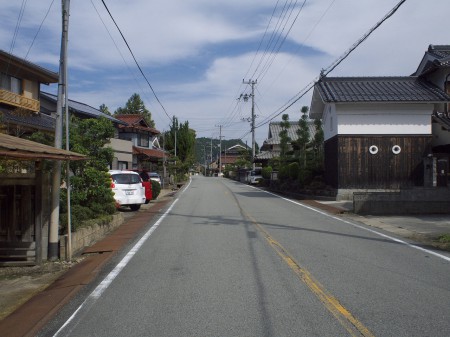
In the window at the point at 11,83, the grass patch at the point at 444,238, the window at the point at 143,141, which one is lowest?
the grass patch at the point at 444,238

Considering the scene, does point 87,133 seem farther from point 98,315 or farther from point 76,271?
point 98,315

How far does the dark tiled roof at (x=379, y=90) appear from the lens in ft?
79.9

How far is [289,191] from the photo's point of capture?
3150cm

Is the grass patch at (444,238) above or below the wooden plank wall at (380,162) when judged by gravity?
below

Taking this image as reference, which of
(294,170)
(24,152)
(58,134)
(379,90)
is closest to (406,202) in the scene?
(379,90)

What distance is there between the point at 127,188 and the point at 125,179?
1.28 feet

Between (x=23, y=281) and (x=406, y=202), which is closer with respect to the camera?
(x=23, y=281)

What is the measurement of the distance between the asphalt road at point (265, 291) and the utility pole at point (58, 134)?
1.34 meters

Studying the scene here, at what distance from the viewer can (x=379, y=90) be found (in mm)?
25781

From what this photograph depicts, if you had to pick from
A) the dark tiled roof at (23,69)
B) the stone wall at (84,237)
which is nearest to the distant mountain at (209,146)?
the dark tiled roof at (23,69)

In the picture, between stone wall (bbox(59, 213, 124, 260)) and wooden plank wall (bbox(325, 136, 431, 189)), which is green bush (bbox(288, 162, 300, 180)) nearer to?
wooden plank wall (bbox(325, 136, 431, 189))

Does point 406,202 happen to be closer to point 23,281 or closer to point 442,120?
point 442,120

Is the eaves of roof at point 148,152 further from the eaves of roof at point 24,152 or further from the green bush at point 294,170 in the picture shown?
the eaves of roof at point 24,152

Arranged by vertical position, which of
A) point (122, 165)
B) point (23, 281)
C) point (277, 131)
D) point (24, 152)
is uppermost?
point (277, 131)
